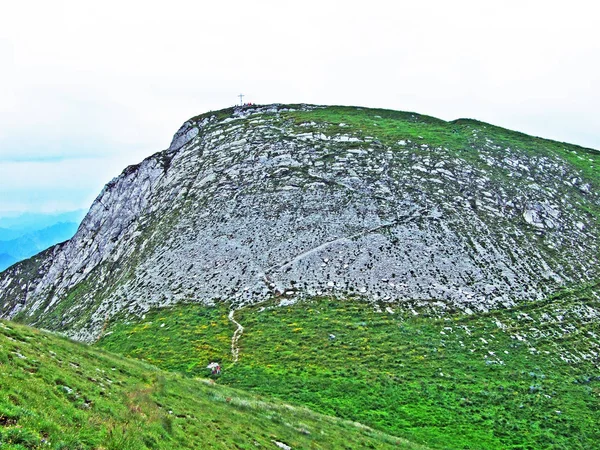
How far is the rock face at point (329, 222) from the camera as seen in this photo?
6119 cm

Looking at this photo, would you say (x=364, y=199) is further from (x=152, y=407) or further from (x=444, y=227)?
(x=152, y=407)

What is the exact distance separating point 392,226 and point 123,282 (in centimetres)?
4768

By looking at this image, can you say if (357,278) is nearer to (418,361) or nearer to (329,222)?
(329,222)

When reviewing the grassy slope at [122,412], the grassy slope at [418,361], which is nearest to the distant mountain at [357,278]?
the grassy slope at [418,361]

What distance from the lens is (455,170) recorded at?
83125mm

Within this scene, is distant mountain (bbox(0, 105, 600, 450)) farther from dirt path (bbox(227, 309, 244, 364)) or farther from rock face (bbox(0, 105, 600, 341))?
rock face (bbox(0, 105, 600, 341))

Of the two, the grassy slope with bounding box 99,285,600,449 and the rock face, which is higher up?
the rock face

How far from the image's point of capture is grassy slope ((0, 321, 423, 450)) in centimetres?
1378

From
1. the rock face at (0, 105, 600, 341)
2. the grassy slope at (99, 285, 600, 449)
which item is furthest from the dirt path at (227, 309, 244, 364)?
the rock face at (0, 105, 600, 341)

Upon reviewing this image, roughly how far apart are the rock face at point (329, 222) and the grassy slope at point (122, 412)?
29.4 m

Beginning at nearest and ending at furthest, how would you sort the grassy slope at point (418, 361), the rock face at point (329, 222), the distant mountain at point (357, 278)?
the grassy slope at point (418, 361), the distant mountain at point (357, 278), the rock face at point (329, 222)

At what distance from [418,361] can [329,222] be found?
3107 centimetres

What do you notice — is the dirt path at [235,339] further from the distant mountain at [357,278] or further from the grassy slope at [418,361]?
the grassy slope at [418,361]

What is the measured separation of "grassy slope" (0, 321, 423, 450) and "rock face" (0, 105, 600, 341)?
2941 cm
